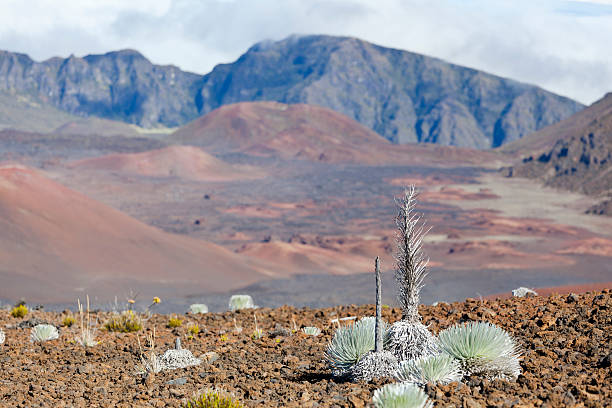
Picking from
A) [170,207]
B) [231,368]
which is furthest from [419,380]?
[170,207]

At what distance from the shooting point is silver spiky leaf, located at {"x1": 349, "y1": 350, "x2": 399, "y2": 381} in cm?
551

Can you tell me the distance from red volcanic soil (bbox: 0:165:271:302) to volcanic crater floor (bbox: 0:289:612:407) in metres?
19.6

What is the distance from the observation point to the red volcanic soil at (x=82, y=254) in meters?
30.0

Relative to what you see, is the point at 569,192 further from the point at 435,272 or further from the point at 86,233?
the point at 86,233

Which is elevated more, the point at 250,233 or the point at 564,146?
the point at 564,146

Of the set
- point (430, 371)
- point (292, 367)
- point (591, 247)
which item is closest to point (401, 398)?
point (430, 371)

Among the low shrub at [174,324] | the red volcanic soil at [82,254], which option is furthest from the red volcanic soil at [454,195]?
the low shrub at [174,324]

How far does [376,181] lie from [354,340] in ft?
305

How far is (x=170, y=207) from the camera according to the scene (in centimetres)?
7350

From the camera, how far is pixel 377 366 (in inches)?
217

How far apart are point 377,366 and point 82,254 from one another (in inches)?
1175

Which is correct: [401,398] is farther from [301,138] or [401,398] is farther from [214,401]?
[301,138]

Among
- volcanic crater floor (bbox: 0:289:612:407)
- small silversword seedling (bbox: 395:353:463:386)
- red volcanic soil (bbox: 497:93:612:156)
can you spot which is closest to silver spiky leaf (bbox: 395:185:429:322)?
small silversword seedling (bbox: 395:353:463:386)

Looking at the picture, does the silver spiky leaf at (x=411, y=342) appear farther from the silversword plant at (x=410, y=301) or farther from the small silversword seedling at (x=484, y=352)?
the small silversword seedling at (x=484, y=352)
